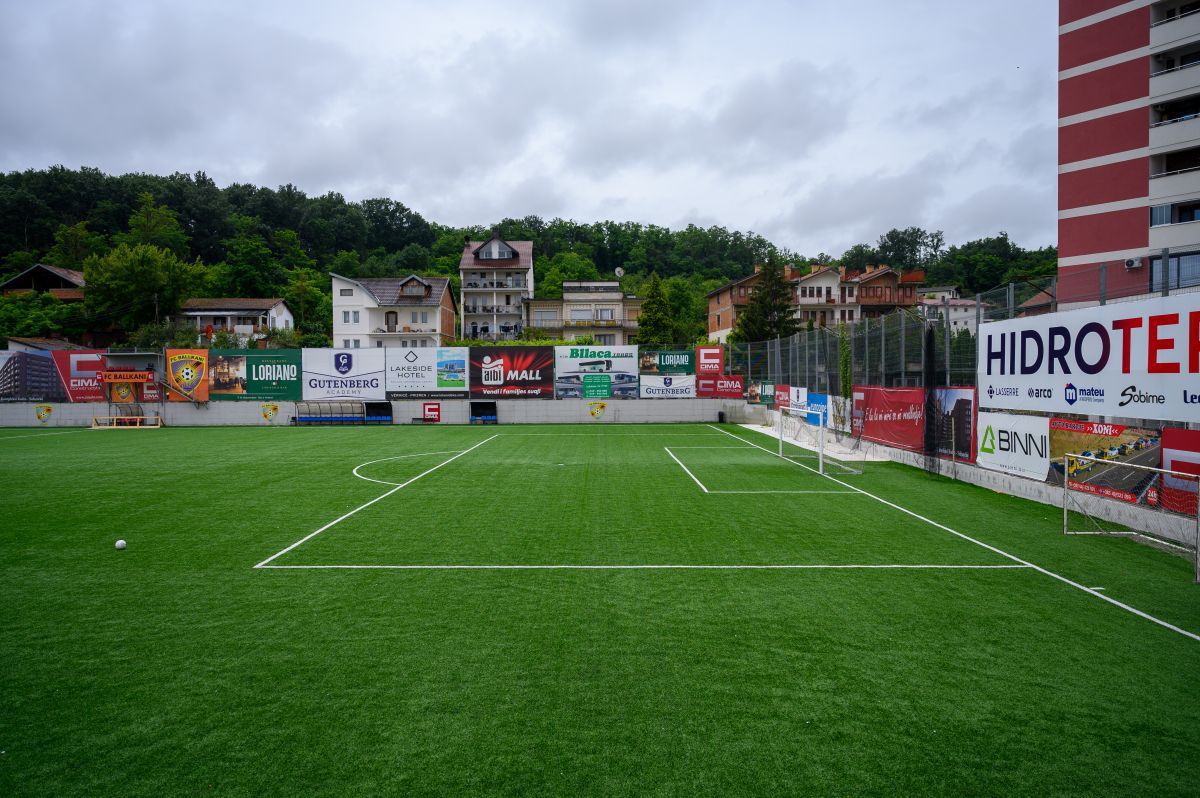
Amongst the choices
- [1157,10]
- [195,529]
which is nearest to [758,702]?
[195,529]

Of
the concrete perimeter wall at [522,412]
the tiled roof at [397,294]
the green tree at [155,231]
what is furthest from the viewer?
the green tree at [155,231]

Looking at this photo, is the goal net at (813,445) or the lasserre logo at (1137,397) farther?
the goal net at (813,445)

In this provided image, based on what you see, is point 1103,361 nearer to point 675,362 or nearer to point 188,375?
point 675,362

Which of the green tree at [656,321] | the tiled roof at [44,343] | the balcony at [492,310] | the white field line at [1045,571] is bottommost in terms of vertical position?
the white field line at [1045,571]

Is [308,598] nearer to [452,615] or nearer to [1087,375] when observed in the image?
[452,615]

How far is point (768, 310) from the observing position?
177 ft

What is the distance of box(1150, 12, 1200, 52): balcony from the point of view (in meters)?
25.9

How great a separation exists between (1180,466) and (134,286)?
216 ft

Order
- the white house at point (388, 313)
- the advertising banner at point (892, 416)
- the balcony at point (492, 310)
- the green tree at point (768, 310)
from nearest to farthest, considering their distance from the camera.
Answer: the advertising banner at point (892, 416) < the green tree at point (768, 310) < the white house at point (388, 313) < the balcony at point (492, 310)

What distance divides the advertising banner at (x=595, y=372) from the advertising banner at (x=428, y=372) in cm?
468

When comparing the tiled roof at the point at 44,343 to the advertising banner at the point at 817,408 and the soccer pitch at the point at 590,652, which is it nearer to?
the soccer pitch at the point at 590,652

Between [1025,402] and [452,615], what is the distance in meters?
11.4

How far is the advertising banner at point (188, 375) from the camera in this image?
104ft

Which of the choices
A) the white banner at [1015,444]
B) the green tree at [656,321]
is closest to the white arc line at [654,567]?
the white banner at [1015,444]
